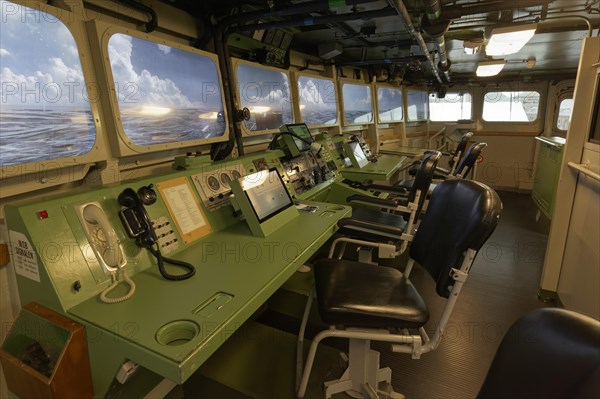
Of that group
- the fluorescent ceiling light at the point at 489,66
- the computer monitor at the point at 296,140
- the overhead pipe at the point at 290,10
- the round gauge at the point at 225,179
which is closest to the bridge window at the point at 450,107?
the fluorescent ceiling light at the point at 489,66

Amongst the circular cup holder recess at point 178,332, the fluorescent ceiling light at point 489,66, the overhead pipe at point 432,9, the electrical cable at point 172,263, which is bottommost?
the circular cup holder recess at point 178,332

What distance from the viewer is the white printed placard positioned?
40.4 inches

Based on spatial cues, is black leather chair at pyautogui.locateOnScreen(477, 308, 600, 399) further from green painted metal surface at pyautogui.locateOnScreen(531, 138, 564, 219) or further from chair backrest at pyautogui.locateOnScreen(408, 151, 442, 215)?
green painted metal surface at pyautogui.locateOnScreen(531, 138, 564, 219)

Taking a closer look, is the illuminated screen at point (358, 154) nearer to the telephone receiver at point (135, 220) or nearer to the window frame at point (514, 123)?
the telephone receiver at point (135, 220)

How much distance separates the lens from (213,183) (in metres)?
1.71

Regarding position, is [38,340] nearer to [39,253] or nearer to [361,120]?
[39,253]

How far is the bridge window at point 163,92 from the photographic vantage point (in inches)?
65.6

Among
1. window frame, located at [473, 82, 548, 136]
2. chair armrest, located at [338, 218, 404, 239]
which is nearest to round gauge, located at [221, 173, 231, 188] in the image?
chair armrest, located at [338, 218, 404, 239]

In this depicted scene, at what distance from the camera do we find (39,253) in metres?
1.00

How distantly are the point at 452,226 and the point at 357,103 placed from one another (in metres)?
3.61

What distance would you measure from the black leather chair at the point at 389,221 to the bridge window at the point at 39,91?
1353mm

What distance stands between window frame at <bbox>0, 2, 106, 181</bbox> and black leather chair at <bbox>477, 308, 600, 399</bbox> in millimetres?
1693

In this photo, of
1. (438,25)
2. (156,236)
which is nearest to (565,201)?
(438,25)

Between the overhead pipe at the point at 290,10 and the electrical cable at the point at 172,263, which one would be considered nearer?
the electrical cable at the point at 172,263
